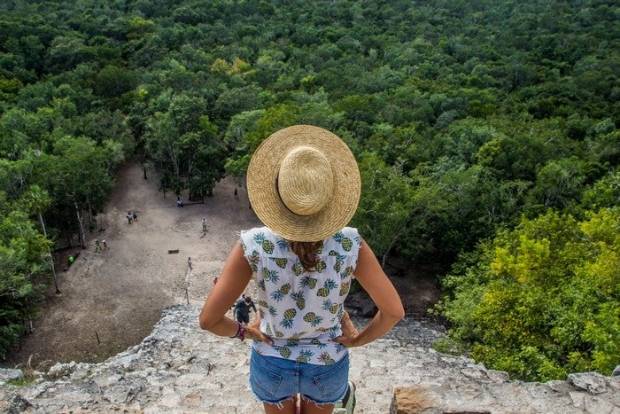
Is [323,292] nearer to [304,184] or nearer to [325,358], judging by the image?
[325,358]

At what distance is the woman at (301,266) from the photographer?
3561mm

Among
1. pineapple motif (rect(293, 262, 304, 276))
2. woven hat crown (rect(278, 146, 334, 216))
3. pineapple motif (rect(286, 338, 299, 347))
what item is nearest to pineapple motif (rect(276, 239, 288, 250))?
pineapple motif (rect(293, 262, 304, 276))

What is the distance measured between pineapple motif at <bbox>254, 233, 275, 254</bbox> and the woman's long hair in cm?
14

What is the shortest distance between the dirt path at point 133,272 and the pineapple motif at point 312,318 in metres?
15.2

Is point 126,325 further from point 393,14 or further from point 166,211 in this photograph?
point 393,14

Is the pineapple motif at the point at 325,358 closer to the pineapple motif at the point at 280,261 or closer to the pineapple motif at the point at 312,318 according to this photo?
the pineapple motif at the point at 312,318

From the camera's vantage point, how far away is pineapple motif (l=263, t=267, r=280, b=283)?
370 cm

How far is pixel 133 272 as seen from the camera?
21.5m

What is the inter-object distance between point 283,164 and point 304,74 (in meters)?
35.1

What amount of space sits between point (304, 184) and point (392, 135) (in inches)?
876

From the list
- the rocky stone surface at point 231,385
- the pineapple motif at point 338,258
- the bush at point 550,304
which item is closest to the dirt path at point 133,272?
Result: the rocky stone surface at point 231,385

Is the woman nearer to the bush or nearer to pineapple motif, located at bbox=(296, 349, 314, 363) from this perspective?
pineapple motif, located at bbox=(296, 349, 314, 363)

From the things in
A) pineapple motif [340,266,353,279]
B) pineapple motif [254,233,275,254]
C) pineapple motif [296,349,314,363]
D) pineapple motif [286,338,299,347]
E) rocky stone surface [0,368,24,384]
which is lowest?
rocky stone surface [0,368,24,384]

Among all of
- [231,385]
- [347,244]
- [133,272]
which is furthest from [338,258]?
[133,272]
